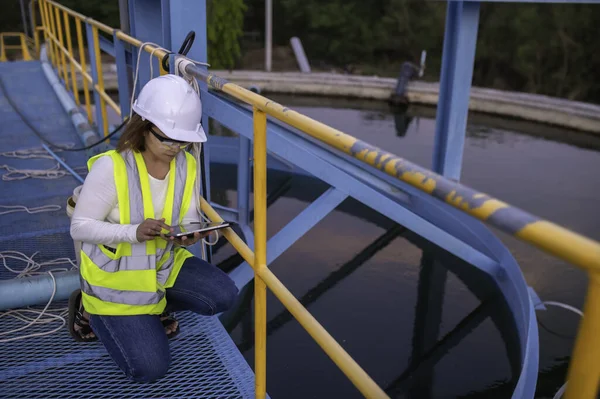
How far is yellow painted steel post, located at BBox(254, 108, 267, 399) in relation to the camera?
5.46 feet

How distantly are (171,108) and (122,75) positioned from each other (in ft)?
8.36

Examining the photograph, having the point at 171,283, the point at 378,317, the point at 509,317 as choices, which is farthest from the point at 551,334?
the point at 171,283

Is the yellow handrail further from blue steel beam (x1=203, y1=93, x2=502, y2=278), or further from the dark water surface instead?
the dark water surface

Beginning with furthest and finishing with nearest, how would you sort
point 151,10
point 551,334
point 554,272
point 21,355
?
point 554,272
point 551,334
point 151,10
point 21,355

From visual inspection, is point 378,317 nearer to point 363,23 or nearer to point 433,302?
point 433,302

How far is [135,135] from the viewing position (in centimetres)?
192

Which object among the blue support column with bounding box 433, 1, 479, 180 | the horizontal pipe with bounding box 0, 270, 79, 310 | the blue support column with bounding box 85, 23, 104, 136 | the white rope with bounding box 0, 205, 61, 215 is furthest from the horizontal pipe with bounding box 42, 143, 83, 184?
the blue support column with bounding box 433, 1, 479, 180

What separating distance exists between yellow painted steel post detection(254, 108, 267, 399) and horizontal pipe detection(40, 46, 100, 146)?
10.6ft

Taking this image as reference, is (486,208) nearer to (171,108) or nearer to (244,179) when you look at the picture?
(171,108)

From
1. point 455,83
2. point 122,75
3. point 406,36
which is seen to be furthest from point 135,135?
point 406,36

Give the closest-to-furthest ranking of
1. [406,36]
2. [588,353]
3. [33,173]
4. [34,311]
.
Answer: [588,353] → [34,311] → [33,173] → [406,36]

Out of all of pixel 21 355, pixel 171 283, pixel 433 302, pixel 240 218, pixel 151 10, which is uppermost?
pixel 151 10

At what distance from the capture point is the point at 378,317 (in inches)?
198

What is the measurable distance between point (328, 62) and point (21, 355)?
26.2 m
